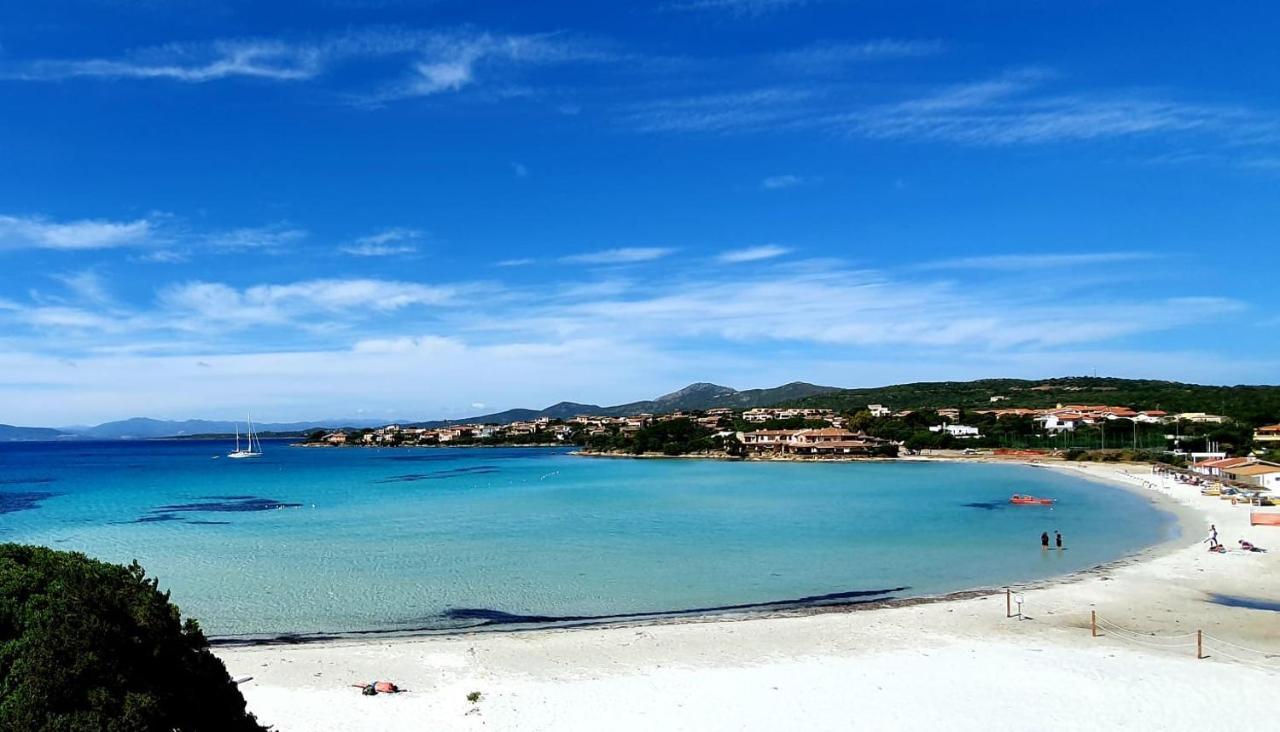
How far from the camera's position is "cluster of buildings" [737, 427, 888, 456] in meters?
91.4

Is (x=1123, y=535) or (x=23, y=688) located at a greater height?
(x=23, y=688)

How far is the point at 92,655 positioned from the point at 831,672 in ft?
35.1

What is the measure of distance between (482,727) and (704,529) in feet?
72.9

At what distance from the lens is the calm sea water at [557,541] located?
765 inches

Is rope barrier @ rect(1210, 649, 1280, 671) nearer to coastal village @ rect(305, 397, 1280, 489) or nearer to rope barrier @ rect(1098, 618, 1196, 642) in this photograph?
rope barrier @ rect(1098, 618, 1196, 642)

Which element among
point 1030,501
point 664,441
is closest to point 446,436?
point 664,441

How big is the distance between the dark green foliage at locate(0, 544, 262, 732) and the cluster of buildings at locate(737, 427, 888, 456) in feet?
292

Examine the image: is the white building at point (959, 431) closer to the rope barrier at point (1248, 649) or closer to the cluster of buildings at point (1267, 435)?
the cluster of buildings at point (1267, 435)

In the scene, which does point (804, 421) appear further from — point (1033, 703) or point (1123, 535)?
point (1033, 703)

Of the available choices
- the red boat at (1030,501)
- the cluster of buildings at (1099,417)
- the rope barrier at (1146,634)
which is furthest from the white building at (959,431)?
the rope barrier at (1146,634)

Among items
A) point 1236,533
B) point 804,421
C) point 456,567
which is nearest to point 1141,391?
point 804,421

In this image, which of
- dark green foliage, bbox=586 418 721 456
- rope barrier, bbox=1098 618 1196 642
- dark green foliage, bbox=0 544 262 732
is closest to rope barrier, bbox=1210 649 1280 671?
rope barrier, bbox=1098 618 1196 642

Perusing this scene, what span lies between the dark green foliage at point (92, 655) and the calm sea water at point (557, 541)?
11499mm

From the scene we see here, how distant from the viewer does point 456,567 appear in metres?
24.1
